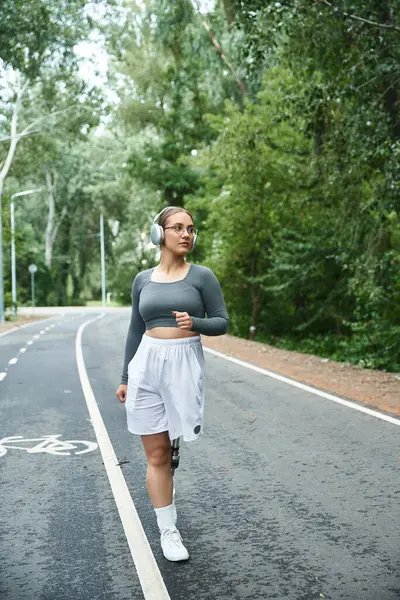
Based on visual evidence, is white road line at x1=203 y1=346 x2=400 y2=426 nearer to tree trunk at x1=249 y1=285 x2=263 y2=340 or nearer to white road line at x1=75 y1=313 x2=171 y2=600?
white road line at x1=75 y1=313 x2=171 y2=600

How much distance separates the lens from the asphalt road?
13.7ft

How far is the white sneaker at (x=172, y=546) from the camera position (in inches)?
175

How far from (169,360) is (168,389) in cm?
16

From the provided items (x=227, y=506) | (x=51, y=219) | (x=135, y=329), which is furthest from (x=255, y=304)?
(x=51, y=219)

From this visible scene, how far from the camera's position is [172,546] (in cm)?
448

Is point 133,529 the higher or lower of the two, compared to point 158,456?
lower

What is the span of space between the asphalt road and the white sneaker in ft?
0.16

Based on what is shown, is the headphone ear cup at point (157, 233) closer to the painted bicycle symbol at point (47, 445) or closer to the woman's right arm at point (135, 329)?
the woman's right arm at point (135, 329)

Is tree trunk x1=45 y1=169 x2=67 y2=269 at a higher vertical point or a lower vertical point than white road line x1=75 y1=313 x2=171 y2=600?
higher

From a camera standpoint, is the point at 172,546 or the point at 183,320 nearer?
the point at 183,320

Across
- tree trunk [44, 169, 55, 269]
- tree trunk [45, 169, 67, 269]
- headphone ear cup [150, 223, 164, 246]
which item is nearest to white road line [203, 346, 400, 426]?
headphone ear cup [150, 223, 164, 246]

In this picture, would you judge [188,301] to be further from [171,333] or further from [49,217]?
[49,217]

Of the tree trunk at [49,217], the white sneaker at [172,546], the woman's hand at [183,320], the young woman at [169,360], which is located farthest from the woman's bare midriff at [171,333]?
the tree trunk at [49,217]

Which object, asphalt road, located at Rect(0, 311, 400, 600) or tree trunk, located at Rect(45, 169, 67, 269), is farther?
tree trunk, located at Rect(45, 169, 67, 269)
